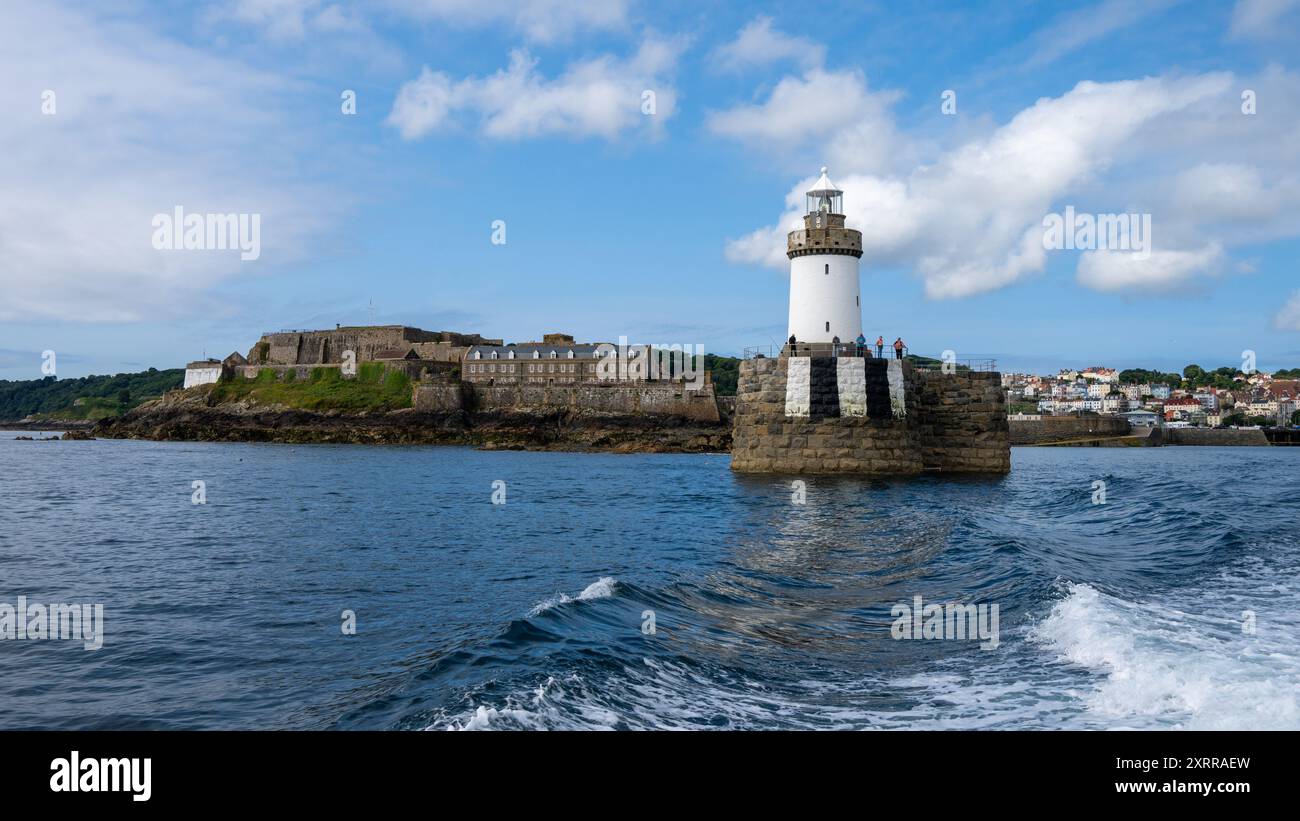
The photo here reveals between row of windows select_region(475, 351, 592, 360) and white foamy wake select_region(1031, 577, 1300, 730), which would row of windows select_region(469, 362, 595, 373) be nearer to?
row of windows select_region(475, 351, 592, 360)

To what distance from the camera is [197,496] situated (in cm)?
2825

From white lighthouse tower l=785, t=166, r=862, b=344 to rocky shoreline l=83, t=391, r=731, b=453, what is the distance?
28.5 meters

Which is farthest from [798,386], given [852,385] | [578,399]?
[578,399]

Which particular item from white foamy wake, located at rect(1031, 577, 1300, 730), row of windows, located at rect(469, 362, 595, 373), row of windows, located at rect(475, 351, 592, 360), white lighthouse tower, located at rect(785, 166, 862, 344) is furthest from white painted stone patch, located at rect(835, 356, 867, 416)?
row of windows, located at rect(475, 351, 592, 360)

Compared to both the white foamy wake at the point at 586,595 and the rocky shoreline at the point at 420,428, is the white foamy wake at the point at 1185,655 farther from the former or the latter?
the rocky shoreline at the point at 420,428

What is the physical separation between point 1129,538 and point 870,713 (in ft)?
45.0

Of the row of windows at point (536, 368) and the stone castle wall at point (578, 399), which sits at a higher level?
the row of windows at point (536, 368)

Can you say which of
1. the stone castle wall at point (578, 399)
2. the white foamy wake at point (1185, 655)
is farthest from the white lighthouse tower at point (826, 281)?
the stone castle wall at point (578, 399)

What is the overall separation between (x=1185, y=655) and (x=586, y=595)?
720cm

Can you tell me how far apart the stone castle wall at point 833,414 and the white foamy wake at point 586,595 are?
1891 cm

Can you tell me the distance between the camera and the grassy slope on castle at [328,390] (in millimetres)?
87875

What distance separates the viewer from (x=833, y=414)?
102ft

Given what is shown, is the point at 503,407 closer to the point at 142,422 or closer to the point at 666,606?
the point at 142,422
